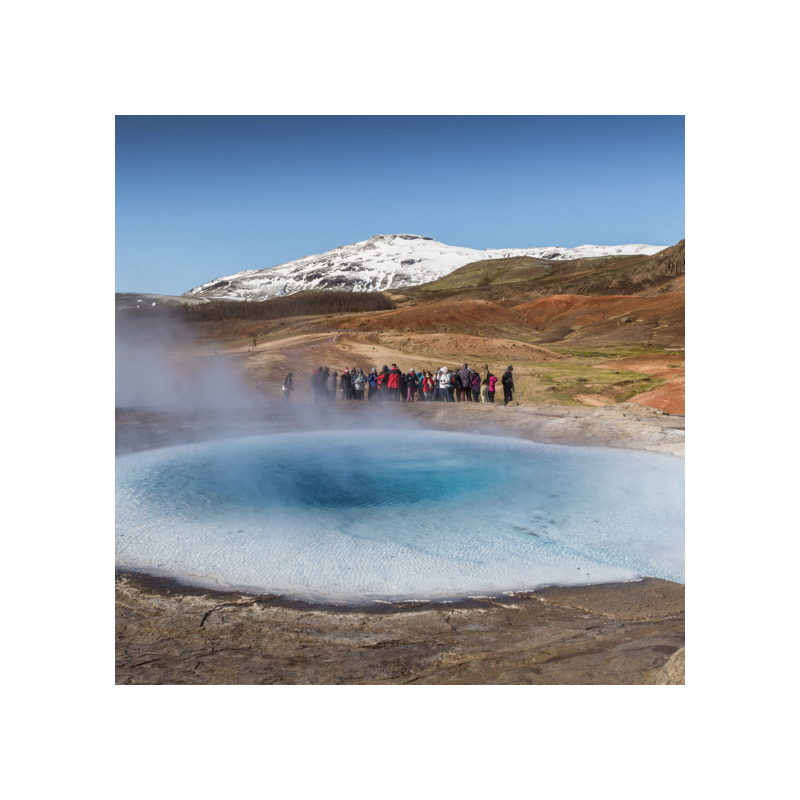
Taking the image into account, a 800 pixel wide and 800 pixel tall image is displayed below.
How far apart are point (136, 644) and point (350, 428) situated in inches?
248

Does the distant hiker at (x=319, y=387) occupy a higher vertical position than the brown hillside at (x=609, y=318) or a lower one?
lower

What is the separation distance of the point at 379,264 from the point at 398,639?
2890 inches

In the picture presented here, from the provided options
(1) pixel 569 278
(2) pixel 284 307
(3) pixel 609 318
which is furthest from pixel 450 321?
(1) pixel 569 278

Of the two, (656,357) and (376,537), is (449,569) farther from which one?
(656,357)

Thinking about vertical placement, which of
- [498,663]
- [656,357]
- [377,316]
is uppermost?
[377,316]

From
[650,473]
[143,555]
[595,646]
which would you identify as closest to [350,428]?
[650,473]

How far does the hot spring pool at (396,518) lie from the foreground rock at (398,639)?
239mm

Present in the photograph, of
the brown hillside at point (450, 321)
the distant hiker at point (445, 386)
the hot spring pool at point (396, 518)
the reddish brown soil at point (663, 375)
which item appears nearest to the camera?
the hot spring pool at point (396, 518)

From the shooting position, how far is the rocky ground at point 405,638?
321cm

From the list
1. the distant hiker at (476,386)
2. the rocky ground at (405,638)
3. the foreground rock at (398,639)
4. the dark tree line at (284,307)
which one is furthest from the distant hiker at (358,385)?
the dark tree line at (284,307)

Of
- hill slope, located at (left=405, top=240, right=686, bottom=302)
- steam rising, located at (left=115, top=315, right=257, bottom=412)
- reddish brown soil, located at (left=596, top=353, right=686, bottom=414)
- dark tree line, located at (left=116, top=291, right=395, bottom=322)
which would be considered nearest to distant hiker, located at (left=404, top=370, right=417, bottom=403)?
steam rising, located at (left=115, top=315, right=257, bottom=412)

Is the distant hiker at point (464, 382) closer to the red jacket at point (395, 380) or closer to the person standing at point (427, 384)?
the person standing at point (427, 384)

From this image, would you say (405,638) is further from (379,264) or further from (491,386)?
(379,264)
